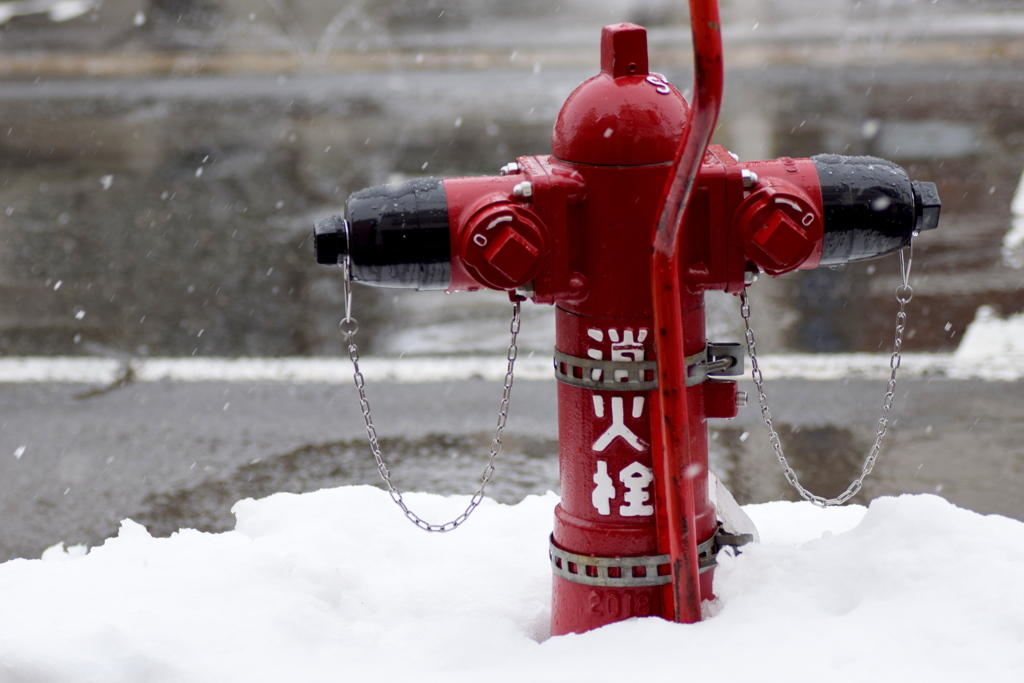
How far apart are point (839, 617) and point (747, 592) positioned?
0.22 m

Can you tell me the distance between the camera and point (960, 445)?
4520 mm

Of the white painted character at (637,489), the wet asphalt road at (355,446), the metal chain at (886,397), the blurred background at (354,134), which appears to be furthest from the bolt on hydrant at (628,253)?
the blurred background at (354,134)

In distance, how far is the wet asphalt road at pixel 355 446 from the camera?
427cm

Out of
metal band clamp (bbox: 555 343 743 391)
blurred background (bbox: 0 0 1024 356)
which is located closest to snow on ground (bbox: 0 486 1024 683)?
metal band clamp (bbox: 555 343 743 391)

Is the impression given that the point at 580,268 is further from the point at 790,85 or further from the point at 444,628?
the point at 790,85

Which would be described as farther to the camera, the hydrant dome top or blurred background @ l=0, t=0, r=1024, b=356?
blurred background @ l=0, t=0, r=1024, b=356

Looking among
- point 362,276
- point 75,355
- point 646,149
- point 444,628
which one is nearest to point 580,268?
point 646,149

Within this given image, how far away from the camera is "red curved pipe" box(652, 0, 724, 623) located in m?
2.19

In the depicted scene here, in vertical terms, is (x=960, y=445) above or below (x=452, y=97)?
below

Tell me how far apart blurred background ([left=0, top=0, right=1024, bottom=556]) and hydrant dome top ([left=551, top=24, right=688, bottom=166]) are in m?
2.00

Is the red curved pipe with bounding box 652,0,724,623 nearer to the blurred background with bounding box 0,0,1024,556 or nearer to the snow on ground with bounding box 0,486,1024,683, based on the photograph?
the snow on ground with bounding box 0,486,1024,683

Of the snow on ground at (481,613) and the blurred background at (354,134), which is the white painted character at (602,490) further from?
the blurred background at (354,134)

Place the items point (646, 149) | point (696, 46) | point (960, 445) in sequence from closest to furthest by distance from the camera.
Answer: point (696, 46) < point (646, 149) < point (960, 445)

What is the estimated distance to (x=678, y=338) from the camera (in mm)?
2453
